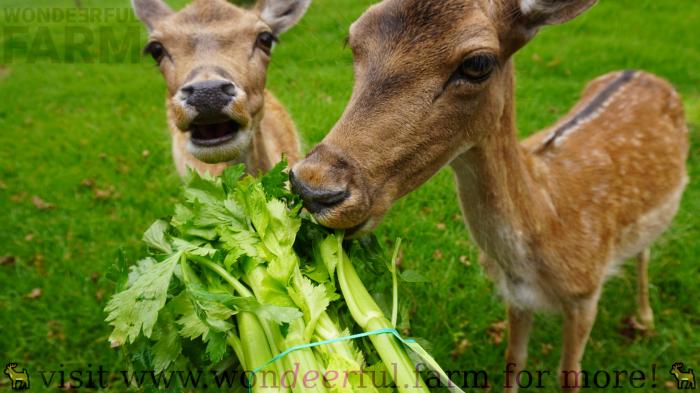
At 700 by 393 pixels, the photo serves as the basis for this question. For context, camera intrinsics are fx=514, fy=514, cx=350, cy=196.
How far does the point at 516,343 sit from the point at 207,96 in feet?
8.48

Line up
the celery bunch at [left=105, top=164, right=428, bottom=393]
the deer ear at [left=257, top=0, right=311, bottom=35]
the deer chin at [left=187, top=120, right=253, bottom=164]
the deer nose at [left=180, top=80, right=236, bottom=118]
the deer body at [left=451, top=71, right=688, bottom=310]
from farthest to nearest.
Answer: the deer ear at [left=257, top=0, right=311, bottom=35] < the deer chin at [left=187, top=120, right=253, bottom=164] < the deer nose at [left=180, top=80, right=236, bottom=118] < the deer body at [left=451, top=71, right=688, bottom=310] < the celery bunch at [left=105, top=164, right=428, bottom=393]

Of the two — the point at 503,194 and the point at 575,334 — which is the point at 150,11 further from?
the point at 575,334

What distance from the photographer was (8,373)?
13.7 feet

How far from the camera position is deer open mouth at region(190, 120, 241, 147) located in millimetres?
3117

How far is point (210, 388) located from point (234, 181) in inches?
90.3

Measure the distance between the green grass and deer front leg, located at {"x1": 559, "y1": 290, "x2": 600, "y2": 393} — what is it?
568mm

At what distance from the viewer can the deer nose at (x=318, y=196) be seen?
188 centimetres

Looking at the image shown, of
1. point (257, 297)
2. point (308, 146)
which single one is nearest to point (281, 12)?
point (308, 146)

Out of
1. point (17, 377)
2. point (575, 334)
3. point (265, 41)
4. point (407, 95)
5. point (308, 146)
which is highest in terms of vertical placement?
point (407, 95)

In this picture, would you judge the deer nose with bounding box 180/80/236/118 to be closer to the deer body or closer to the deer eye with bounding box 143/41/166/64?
the deer eye with bounding box 143/41/166/64

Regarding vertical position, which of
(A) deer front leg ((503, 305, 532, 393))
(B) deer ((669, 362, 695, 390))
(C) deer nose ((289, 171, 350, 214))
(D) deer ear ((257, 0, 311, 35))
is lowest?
(B) deer ((669, 362, 695, 390))

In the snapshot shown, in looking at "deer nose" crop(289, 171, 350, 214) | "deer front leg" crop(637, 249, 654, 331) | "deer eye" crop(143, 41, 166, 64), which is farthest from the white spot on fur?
"deer front leg" crop(637, 249, 654, 331)

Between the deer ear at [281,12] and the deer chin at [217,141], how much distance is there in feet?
4.26

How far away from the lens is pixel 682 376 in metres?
3.78
